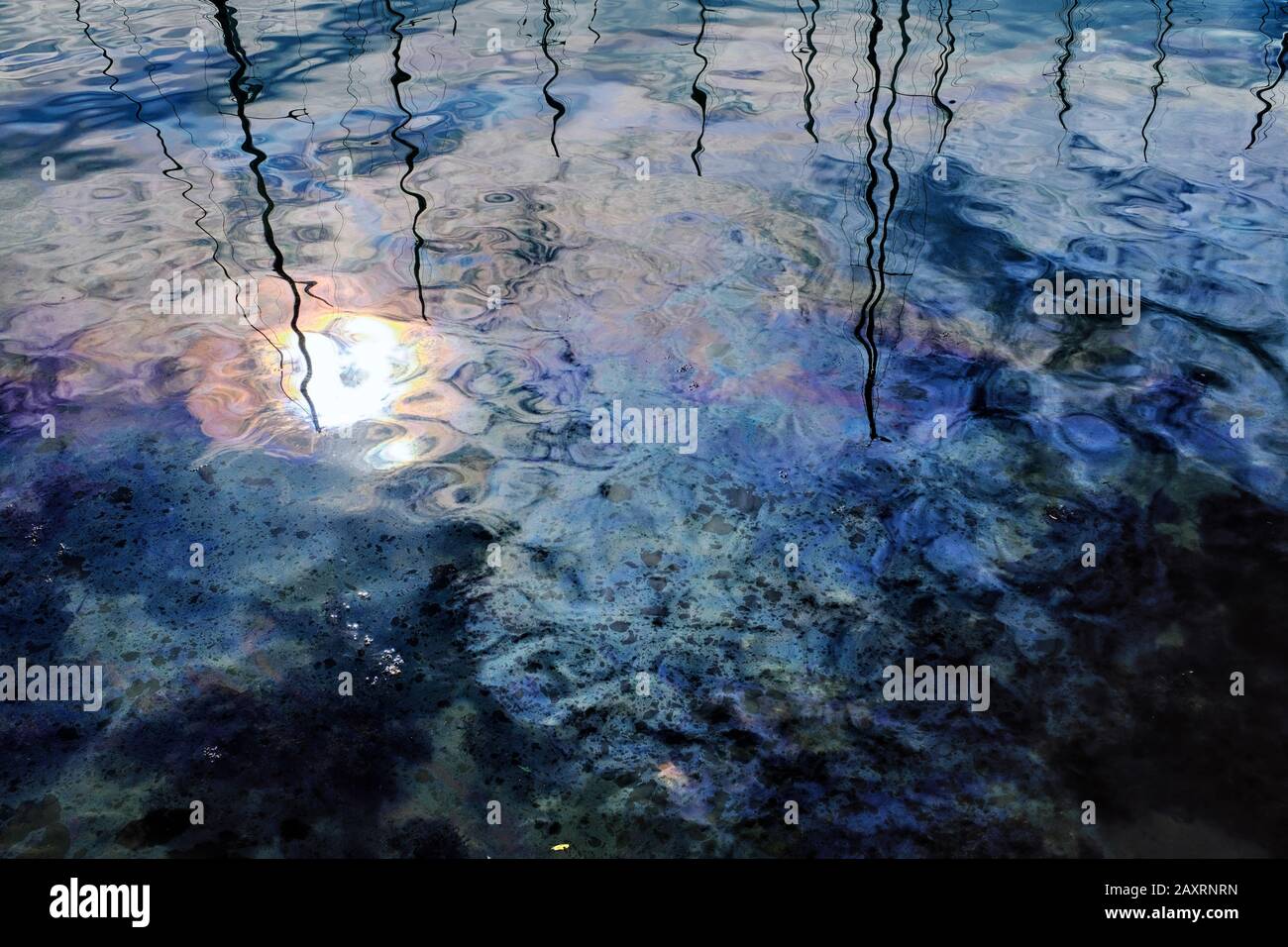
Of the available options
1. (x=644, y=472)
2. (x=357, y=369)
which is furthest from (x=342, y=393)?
(x=644, y=472)

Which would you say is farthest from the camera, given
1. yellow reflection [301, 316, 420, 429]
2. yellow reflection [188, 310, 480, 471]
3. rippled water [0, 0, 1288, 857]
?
yellow reflection [301, 316, 420, 429]

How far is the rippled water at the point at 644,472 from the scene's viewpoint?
3.26 metres

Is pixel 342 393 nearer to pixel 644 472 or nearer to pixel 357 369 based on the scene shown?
pixel 357 369

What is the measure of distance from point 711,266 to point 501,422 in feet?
6.40

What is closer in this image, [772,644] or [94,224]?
[772,644]

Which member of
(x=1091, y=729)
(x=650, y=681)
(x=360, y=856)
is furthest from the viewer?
(x=650, y=681)

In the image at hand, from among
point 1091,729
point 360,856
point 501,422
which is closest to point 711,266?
point 501,422

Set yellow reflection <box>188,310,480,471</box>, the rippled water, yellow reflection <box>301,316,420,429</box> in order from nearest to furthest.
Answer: the rippled water → yellow reflection <box>188,310,480,471</box> → yellow reflection <box>301,316,420,429</box>

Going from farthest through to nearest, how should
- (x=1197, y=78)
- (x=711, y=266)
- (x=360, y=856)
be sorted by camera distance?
(x=1197, y=78), (x=711, y=266), (x=360, y=856)

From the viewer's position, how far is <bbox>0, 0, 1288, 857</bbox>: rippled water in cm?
326

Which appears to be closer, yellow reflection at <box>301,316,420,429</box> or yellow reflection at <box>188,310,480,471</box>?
yellow reflection at <box>188,310,480,471</box>

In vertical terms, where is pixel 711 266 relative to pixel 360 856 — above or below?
above

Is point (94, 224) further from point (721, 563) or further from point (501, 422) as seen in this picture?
point (721, 563)
